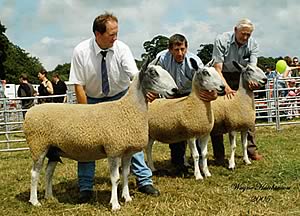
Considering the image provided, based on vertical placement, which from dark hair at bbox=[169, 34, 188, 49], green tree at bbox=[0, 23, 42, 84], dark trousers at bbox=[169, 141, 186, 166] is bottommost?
dark trousers at bbox=[169, 141, 186, 166]

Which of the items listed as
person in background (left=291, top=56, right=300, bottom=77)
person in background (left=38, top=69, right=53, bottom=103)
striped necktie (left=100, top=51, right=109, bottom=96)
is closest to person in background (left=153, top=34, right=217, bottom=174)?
striped necktie (left=100, top=51, right=109, bottom=96)

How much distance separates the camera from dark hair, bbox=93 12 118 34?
17.5ft

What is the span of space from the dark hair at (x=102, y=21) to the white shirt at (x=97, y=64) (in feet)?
0.90

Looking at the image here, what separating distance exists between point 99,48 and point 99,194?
1857 millimetres

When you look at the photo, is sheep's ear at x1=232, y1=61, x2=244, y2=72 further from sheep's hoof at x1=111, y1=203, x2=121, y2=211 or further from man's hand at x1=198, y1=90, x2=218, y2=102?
sheep's hoof at x1=111, y1=203, x2=121, y2=211

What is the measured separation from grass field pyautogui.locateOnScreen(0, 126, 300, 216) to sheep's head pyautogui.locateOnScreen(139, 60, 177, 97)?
50.2 inches

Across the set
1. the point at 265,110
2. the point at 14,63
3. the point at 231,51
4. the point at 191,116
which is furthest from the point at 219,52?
the point at 14,63

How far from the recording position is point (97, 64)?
5.66 meters

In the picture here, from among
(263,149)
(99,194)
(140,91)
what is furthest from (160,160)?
(140,91)

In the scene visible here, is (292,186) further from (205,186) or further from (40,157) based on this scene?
(40,157)

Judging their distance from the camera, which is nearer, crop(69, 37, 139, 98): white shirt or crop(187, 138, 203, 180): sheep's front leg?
crop(69, 37, 139, 98): white shirt

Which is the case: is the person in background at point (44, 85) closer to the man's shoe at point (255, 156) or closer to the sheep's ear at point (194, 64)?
the man's shoe at point (255, 156)

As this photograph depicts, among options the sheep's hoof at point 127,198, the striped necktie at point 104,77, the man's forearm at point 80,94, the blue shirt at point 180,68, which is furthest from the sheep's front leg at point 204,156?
the man's forearm at point 80,94

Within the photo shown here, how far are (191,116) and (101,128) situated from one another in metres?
1.92
